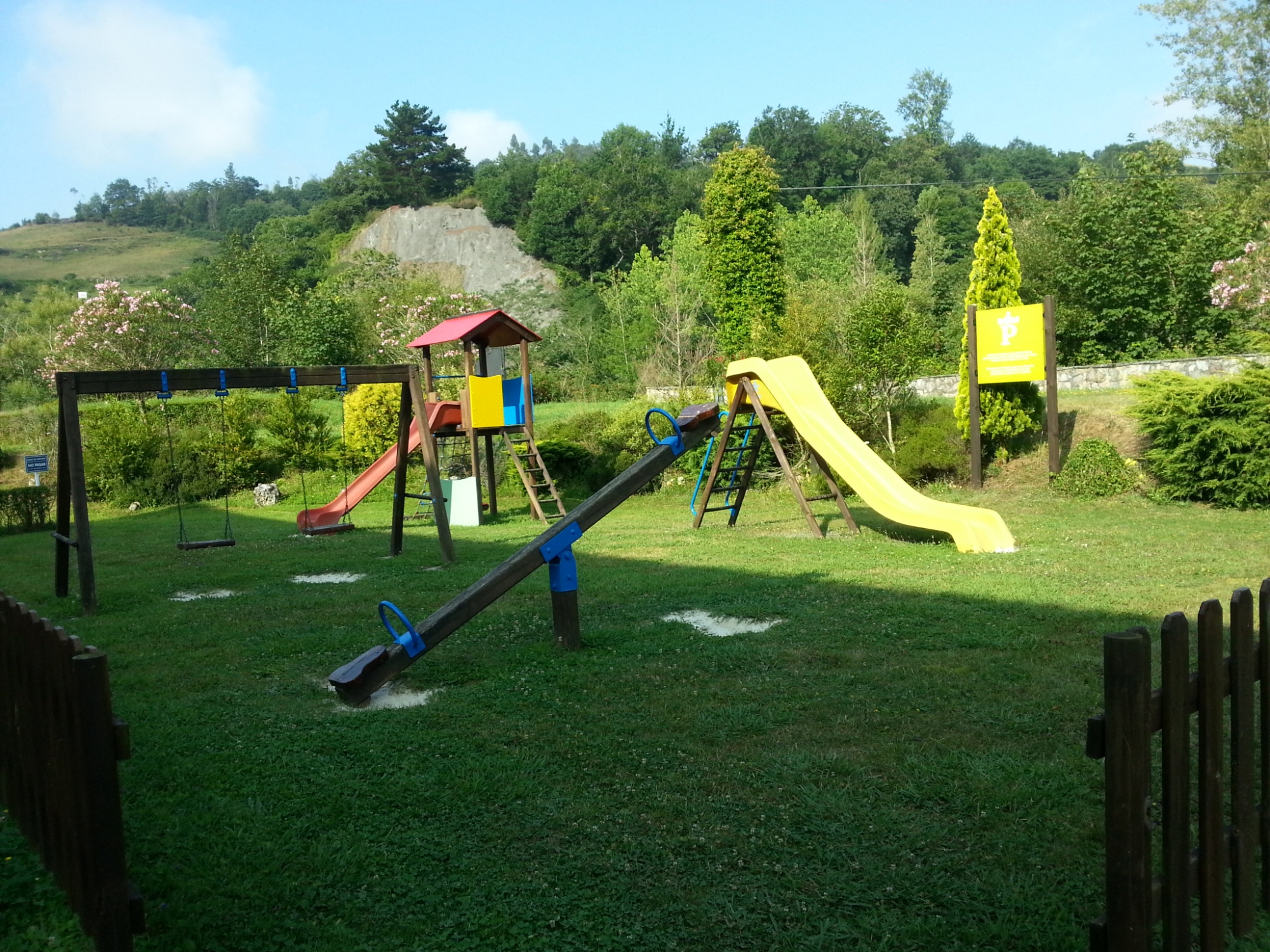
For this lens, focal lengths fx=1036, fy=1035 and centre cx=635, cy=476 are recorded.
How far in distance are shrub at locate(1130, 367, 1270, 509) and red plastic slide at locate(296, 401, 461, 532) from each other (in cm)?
1032

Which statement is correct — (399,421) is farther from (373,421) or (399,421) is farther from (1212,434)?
(1212,434)

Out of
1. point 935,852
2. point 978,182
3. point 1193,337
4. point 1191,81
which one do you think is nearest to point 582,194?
point 978,182

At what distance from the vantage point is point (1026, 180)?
8638 cm

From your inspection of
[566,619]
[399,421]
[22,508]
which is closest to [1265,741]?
[566,619]

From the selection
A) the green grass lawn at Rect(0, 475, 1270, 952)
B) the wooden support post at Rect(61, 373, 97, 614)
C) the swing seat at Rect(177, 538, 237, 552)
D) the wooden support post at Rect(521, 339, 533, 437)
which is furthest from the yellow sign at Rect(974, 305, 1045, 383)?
the wooden support post at Rect(61, 373, 97, 614)

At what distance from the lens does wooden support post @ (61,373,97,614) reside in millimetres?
9656

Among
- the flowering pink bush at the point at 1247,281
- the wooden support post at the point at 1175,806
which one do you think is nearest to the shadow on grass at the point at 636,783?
the wooden support post at the point at 1175,806

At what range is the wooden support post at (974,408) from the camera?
16.0 m

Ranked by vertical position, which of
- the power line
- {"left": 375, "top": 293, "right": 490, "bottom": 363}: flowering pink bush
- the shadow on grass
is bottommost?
the shadow on grass

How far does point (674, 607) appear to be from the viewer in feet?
27.8

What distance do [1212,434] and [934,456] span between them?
439 cm

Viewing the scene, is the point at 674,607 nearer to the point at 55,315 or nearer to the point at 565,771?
the point at 565,771

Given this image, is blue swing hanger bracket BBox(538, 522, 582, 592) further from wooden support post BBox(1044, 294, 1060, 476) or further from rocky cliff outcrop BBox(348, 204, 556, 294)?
rocky cliff outcrop BBox(348, 204, 556, 294)

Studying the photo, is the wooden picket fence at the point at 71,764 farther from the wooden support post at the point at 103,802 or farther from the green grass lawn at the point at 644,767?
the green grass lawn at the point at 644,767
